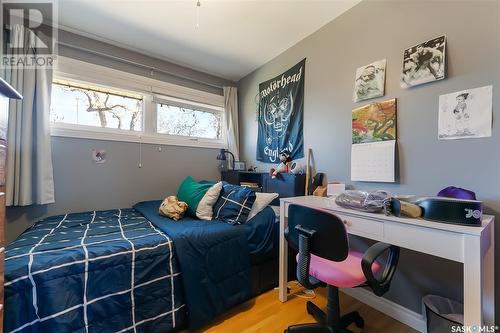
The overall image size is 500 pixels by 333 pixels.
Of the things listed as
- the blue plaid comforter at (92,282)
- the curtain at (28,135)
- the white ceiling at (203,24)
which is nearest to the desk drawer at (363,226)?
the blue plaid comforter at (92,282)

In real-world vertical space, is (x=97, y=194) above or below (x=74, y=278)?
above

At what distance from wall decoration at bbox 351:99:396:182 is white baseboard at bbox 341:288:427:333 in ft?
2.87

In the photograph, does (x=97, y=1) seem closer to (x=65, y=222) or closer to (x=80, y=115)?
(x=80, y=115)

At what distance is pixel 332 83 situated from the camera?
1.94 metres

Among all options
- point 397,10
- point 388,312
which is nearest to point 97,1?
point 397,10

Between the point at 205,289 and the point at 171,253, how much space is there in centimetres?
33

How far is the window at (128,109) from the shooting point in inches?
84.1

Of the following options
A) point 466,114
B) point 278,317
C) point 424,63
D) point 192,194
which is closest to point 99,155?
point 192,194

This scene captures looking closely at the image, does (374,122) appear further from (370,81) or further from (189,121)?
(189,121)

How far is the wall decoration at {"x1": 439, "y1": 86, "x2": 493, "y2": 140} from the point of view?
45.5 inches

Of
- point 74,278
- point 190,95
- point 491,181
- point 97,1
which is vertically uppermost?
point 97,1

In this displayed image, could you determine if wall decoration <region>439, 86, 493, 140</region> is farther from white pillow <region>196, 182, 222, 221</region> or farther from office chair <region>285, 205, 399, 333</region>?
white pillow <region>196, 182, 222, 221</region>

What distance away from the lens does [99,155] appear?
2244 mm
